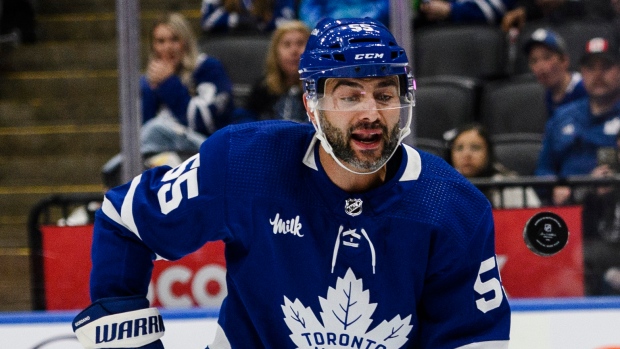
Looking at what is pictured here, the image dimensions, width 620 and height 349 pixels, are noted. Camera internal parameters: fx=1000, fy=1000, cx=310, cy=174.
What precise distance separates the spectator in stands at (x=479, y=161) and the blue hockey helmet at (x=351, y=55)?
4.21 ft

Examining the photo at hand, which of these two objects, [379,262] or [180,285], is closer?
[379,262]

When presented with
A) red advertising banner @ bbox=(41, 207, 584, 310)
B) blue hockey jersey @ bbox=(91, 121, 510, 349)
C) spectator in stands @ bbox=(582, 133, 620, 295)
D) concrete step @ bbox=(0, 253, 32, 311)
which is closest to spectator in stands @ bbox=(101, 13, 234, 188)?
red advertising banner @ bbox=(41, 207, 584, 310)

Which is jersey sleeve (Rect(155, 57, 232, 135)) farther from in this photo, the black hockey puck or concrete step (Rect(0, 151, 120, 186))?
the black hockey puck

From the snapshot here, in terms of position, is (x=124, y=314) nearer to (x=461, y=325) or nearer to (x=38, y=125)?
(x=461, y=325)

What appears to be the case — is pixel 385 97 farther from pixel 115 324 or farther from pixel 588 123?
pixel 588 123

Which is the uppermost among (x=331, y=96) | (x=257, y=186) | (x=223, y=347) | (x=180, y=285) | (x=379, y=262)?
(x=331, y=96)

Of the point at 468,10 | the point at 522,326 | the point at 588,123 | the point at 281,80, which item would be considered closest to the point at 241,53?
the point at 281,80

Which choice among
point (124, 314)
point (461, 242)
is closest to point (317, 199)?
point (461, 242)

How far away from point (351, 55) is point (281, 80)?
5.27ft

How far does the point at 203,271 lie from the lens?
10.5ft

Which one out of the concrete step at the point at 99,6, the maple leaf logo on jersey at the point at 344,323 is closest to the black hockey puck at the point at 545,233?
the maple leaf logo on jersey at the point at 344,323

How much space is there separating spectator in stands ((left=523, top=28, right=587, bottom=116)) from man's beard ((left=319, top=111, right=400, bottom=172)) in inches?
61.4

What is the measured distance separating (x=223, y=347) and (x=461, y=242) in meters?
0.52

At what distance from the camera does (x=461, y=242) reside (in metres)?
1.84
